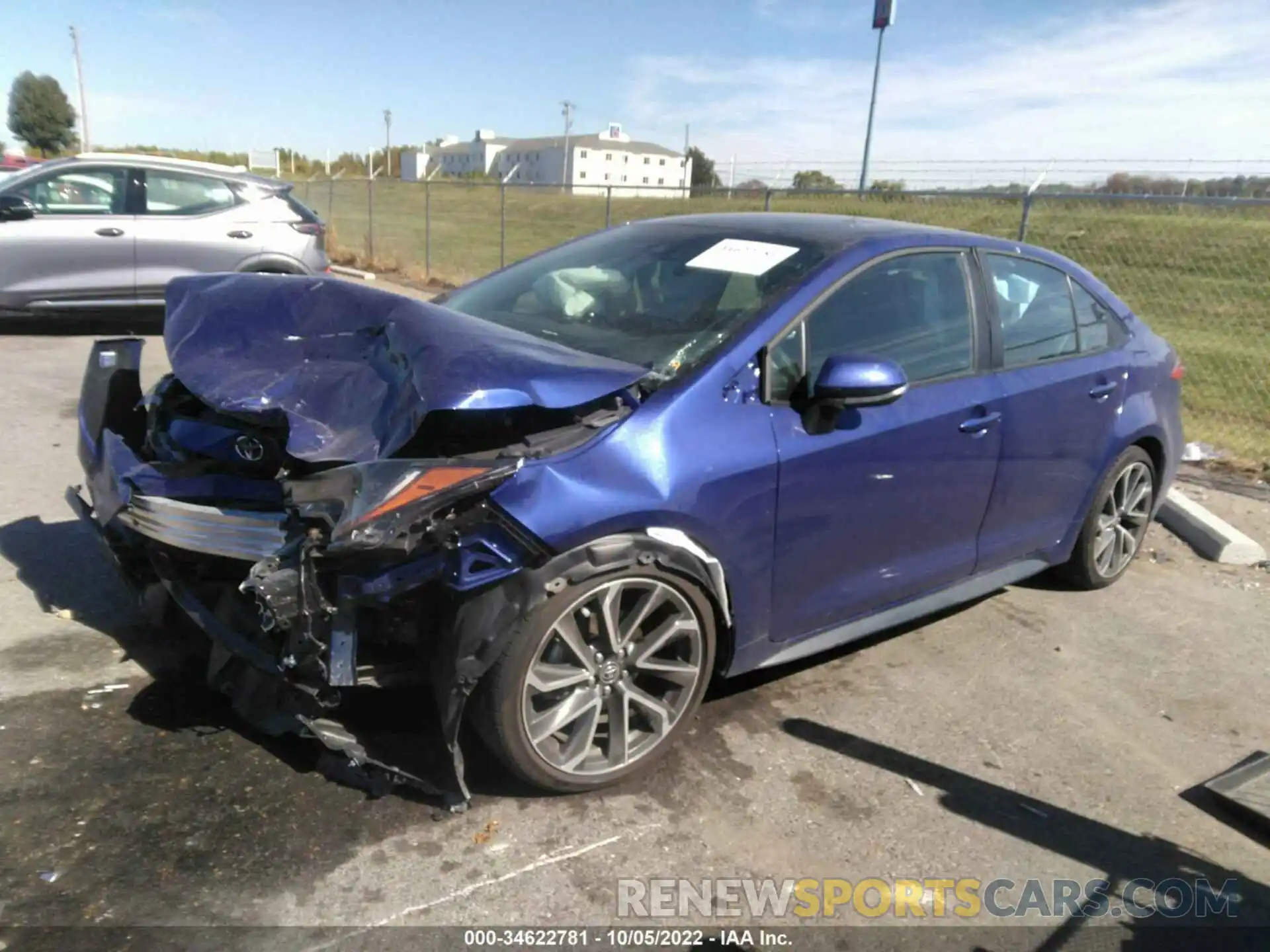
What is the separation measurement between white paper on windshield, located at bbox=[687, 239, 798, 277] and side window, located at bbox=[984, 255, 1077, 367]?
103cm

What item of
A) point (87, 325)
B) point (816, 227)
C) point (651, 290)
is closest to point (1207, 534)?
point (816, 227)

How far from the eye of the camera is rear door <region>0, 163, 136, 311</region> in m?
8.91

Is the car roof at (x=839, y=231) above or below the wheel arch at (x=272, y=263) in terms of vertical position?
above

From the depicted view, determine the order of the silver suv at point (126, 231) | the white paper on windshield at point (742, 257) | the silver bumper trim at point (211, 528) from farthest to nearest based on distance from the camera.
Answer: the silver suv at point (126, 231) < the white paper on windshield at point (742, 257) < the silver bumper trim at point (211, 528)

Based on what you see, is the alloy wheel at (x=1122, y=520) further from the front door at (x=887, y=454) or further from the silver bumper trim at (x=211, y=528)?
the silver bumper trim at (x=211, y=528)

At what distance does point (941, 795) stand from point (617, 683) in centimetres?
113

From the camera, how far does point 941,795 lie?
3166mm

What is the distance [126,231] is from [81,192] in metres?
0.56

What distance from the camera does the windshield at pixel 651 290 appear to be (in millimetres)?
3352

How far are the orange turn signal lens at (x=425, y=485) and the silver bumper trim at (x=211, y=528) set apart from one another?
361 millimetres

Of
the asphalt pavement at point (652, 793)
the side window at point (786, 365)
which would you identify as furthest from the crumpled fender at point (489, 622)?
the side window at point (786, 365)

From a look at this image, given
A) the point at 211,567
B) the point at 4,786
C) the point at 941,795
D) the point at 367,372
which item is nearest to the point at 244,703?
the point at 211,567

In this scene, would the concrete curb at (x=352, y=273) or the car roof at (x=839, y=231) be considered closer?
the car roof at (x=839, y=231)

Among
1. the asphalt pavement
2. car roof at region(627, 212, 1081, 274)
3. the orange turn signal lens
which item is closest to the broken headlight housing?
the orange turn signal lens
